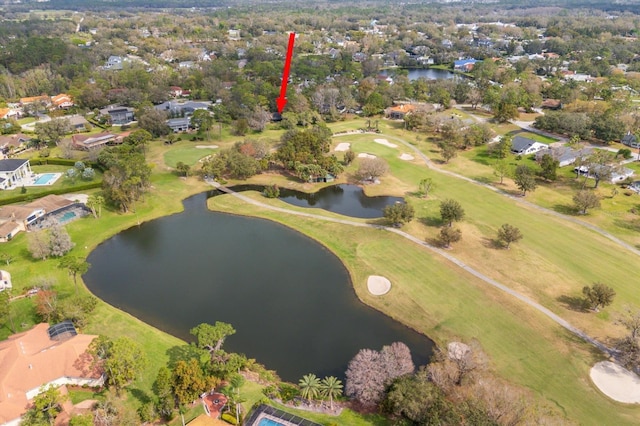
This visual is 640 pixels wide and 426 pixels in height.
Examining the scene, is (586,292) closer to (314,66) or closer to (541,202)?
(541,202)

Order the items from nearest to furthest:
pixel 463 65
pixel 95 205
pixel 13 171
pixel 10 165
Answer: pixel 95 205 → pixel 13 171 → pixel 10 165 → pixel 463 65

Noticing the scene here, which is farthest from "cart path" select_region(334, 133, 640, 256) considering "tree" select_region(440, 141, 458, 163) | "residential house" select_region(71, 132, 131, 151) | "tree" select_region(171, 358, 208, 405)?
"residential house" select_region(71, 132, 131, 151)

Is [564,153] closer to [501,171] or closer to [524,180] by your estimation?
[501,171]

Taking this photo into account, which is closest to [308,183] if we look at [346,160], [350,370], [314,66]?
[346,160]

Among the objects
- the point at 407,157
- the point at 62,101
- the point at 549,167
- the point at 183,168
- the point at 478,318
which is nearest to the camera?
the point at 478,318

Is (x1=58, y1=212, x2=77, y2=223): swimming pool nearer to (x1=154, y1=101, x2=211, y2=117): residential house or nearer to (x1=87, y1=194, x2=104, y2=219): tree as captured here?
(x1=87, y1=194, x2=104, y2=219): tree

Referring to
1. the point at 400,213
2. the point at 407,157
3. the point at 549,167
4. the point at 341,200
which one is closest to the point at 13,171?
the point at 341,200
